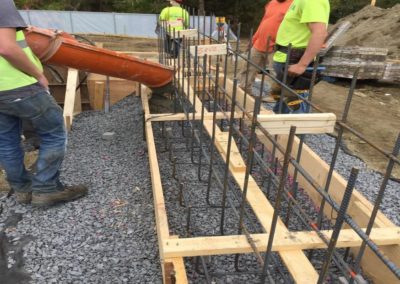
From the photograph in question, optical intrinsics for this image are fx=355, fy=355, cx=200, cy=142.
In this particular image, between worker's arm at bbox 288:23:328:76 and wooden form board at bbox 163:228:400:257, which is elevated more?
worker's arm at bbox 288:23:328:76

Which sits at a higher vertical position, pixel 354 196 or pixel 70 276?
pixel 354 196

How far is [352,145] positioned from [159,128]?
2342 millimetres

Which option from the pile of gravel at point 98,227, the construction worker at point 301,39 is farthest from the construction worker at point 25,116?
the construction worker at point 301,39

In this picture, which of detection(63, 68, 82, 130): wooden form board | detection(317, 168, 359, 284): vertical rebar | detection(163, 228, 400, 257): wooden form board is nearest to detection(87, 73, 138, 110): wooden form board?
detection(63, 68, 82, 130): wooden form board

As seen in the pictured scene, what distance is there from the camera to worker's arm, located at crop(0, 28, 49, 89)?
2.03 m

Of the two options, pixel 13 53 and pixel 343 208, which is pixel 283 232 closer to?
pixel 343 208

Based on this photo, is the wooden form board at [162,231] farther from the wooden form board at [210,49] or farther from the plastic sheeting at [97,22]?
the plastic sheeting at [97,22]

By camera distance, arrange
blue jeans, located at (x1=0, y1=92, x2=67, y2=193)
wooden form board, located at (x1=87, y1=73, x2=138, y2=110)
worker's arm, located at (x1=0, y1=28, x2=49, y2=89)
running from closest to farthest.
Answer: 1. worker's arm, located at (x1=0, y1=28, x2=49, y2=89)
2. blue jeans, located at (x1=0, y1=92, x2=67, y2=193)
3. wooden form board, located at (x1=87, y1=73, x2=138, y2=110)

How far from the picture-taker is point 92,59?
326 cm

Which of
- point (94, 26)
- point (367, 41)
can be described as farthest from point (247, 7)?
point (367, 41)

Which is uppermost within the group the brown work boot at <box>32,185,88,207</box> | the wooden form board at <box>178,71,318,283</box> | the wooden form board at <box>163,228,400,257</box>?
the wooden form board at <box>163,228,400,257</box>

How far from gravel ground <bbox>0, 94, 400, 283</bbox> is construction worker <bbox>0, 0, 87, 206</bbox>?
6.2 inches

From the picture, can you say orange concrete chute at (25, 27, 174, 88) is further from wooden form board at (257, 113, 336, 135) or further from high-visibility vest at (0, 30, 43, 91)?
wooden form board at (257, 113, 336, 135)

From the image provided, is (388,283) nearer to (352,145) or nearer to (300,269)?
(300,269)
